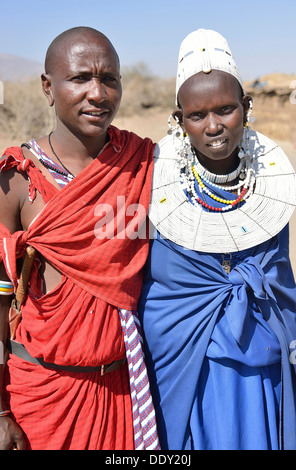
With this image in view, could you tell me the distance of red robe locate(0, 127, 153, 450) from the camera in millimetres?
2166

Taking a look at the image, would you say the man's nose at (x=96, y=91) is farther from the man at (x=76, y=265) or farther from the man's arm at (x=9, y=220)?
the man's arm at (x=9, y=220)

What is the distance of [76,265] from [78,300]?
15 centimetres

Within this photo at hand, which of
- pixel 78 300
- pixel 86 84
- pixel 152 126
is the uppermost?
pixel 152 126

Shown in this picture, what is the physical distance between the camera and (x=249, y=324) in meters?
2.32

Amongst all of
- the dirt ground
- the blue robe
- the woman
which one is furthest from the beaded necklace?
the dirt ground

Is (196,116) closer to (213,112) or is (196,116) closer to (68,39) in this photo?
(213,112)

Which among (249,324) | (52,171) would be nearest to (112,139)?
(52,171)

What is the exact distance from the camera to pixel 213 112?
2.19 m

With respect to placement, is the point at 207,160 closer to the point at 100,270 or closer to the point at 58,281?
the point at 100,270

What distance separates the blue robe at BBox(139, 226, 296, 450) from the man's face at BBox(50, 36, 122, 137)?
0.62 m

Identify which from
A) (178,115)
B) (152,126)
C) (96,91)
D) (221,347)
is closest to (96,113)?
(96,91)

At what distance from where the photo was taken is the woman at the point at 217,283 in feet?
7.46

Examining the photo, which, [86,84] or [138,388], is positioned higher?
[86,84]
